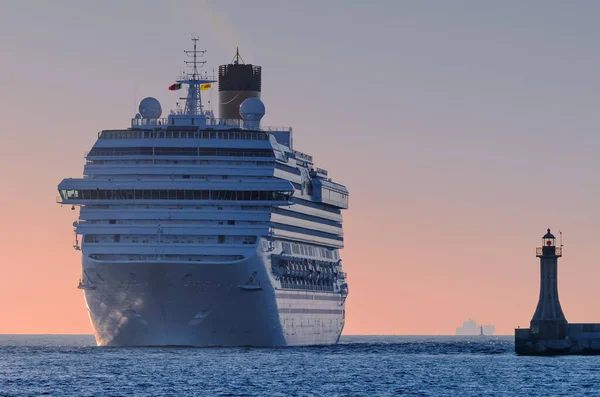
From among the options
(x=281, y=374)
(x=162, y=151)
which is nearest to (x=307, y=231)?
(x=162, y=151)

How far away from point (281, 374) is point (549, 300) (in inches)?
1139

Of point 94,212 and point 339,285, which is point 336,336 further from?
point 94,212

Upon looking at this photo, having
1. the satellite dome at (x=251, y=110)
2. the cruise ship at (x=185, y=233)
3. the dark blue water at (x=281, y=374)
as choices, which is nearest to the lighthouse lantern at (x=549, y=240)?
the dark blue water at (x=281, y=374)

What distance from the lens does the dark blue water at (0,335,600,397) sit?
93.8m

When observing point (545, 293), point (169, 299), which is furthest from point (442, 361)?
point (169, 299)

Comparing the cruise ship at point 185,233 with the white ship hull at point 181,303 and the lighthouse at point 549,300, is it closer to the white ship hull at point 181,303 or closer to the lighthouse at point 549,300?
the white ship hull at point 181,303

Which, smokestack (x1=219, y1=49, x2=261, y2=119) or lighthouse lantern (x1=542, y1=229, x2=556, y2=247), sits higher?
smokestack (x1=219, y1=49, x2=261, y2=119)

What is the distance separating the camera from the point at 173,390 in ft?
303

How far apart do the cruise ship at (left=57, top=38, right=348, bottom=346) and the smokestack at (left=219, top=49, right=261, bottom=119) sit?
22.0 m

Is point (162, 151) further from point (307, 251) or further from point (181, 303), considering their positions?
point (307, 251)

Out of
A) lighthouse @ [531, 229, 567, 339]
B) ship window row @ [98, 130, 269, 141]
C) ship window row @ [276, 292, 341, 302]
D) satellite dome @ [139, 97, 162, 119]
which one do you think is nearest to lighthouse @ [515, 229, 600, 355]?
lighthouse @ [531, 229, 567, 339]

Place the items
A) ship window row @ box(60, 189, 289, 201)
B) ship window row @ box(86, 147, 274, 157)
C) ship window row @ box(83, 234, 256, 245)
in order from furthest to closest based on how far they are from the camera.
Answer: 1. ship window row @ box(86, 147, 274, 157)
2. ship window row @ box(60, 189, 289, 201)
3. ship window row @ box(83, 234, 256, 245)

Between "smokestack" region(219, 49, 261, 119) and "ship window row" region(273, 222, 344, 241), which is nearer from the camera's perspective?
"ship window row" region(273, 222, 344, 241)

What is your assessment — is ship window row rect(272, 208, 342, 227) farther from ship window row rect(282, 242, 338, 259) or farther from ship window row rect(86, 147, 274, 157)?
ship window row rect(86, 147, 274, 157)
